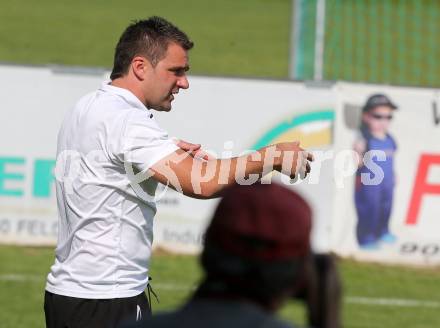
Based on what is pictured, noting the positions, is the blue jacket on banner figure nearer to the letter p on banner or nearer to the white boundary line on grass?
the letter p on banner

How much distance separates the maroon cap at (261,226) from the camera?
2.52m

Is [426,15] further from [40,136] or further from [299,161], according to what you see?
[299,161]

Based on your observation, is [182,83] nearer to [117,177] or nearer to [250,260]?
[117,177]

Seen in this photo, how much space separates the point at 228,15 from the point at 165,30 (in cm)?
2239

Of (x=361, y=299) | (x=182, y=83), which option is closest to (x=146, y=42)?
(x=182, y=83)

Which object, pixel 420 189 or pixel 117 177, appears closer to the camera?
pixel 117 177

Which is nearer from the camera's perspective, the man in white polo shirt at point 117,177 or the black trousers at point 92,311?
the man in white polo shirt at point 117,177

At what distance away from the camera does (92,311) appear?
16.0 feet

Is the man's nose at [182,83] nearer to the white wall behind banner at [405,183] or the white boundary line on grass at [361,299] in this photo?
the white boundary line on grass at [361,299]

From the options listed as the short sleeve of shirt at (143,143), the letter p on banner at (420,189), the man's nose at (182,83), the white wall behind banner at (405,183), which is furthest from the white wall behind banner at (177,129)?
the short sleeve of shirt at (143,143)

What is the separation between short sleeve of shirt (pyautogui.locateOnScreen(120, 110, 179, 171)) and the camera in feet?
14.9

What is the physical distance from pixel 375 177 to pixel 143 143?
229 inches

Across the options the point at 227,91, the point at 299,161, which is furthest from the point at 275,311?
the point at 227,91

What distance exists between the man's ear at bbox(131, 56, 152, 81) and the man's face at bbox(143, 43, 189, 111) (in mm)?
15
